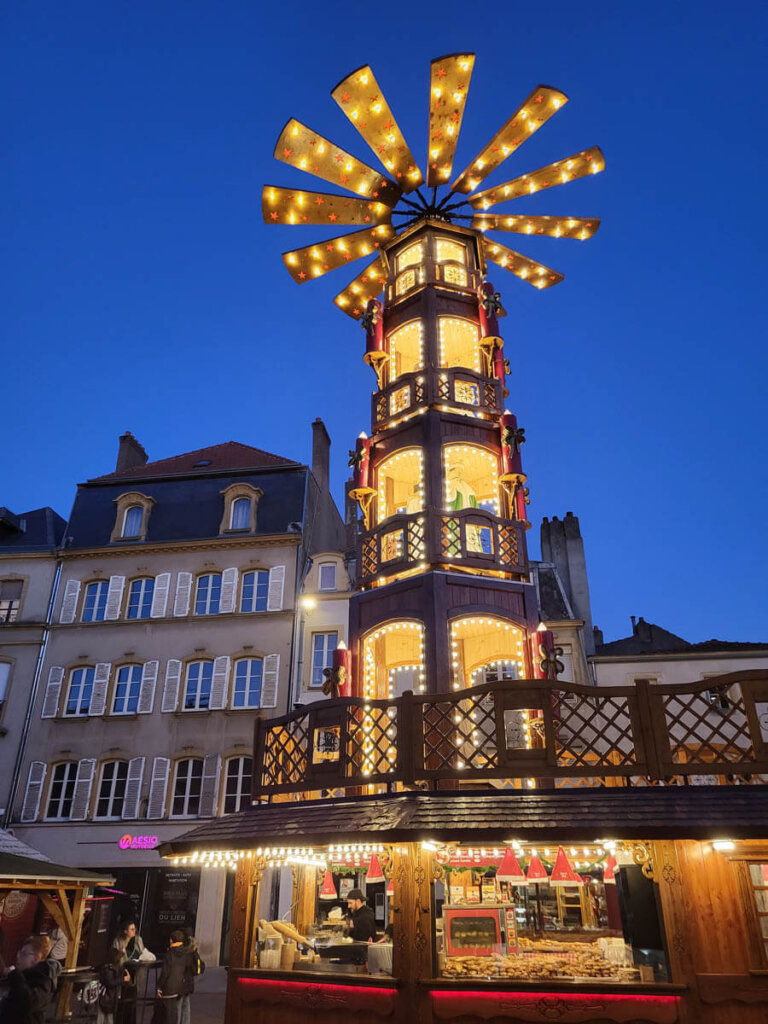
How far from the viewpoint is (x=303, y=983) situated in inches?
383

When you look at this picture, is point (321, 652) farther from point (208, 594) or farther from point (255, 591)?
point (208, 594)

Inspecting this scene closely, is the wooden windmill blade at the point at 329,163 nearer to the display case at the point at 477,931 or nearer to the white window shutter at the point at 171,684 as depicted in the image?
the white window shutter at the point at 171,684

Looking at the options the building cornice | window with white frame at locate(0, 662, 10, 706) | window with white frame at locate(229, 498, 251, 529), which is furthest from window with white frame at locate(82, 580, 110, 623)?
window with white frame at locate(229, 498, 251, 529)

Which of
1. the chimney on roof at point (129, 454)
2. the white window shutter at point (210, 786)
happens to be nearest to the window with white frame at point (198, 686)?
the white window shutter at point (210, 786)

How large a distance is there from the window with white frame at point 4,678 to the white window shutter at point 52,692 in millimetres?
1473

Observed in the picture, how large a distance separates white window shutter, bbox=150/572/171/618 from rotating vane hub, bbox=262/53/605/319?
11.0 m

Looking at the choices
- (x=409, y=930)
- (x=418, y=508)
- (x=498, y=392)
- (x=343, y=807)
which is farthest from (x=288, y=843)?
(x=498, y=392)

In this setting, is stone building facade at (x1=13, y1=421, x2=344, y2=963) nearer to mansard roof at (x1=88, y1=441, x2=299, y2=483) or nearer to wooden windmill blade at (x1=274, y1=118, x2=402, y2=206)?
mansard roof at (x1=88, y1=441, x2=299, y2=483)

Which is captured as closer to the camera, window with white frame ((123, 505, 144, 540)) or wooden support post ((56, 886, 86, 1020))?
wooden support post ((56, 886, 86, 1020))

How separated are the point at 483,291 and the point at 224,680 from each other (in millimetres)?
13740

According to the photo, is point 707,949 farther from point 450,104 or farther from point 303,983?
point 450,104

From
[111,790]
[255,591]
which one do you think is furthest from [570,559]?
A: [111,790]

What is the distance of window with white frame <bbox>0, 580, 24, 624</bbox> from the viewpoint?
24.8m

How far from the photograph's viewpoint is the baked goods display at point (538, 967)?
890cm
